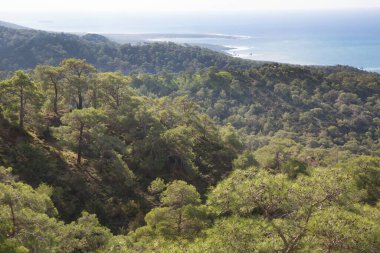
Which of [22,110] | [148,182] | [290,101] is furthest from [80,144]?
[290,101]

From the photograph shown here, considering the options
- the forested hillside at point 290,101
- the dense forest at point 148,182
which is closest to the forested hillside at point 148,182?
the dense forest at point 148,182

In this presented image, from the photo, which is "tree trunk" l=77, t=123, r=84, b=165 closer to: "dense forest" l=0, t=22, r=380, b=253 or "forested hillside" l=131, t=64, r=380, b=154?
"dense forest" l=0, t=22, r=380, b=253

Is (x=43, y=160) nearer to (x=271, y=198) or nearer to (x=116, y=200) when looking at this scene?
(x=116, y=200)

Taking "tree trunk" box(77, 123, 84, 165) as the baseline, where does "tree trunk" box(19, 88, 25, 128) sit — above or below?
above

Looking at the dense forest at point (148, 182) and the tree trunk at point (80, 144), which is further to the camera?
the tree trunk at point (80, 144)

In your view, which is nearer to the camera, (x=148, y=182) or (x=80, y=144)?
(x=80, y=144)

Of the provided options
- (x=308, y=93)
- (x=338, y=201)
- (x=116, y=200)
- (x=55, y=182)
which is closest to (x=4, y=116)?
(x=55, y=182)

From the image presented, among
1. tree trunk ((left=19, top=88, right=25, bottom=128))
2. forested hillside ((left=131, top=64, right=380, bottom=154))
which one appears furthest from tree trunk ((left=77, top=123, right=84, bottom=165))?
forested hillside ((left=131, top=64, right=380, bottom=154))

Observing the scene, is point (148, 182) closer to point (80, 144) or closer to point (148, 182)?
point (148, 182)

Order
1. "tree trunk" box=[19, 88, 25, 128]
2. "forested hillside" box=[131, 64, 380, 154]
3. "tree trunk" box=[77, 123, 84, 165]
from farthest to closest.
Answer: "forested hillside" box=[131, 64, 380, 154] < "tree trunk" box=[77, 123, 84, 165] < "tree trunk" box=[19, 88, 25, 128]

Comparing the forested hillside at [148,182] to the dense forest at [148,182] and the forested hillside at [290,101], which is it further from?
the forested hillside at [290,101]

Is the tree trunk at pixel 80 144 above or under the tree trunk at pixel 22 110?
under
